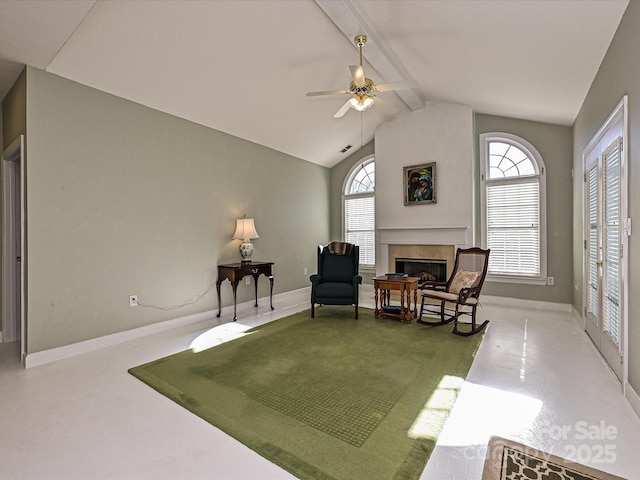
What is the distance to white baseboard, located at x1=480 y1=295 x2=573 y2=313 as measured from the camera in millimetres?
4777

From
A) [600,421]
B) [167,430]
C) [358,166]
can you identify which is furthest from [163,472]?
[358,166]

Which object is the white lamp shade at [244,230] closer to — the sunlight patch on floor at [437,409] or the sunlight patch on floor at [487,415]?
the sunlight patch on floor at [437,409]

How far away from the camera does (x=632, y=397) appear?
2158 mm

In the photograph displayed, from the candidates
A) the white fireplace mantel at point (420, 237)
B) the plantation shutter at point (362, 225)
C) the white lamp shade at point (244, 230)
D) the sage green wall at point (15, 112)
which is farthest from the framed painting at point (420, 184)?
the sage green wall at point (15, 112)

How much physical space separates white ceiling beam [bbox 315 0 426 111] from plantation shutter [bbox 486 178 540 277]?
2.49 metres

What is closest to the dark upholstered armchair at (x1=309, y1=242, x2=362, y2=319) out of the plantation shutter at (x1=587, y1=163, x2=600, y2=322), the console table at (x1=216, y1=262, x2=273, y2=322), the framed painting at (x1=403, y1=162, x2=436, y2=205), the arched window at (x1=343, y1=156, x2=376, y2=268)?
the console table at (x1=216, y1=262, x2=273, y2=322)

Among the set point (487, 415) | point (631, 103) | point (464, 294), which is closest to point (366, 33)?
point (631, 103)

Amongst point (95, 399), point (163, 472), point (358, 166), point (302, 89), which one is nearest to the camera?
point (163, 472)

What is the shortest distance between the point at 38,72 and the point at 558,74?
16.5 ft

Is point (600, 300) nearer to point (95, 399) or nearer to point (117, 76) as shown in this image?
point (95, 399)

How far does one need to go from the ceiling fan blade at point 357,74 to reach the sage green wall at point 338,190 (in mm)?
3727

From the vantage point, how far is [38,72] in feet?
9.81

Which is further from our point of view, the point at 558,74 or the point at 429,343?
the point at 429,343

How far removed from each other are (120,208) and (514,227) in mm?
5587
